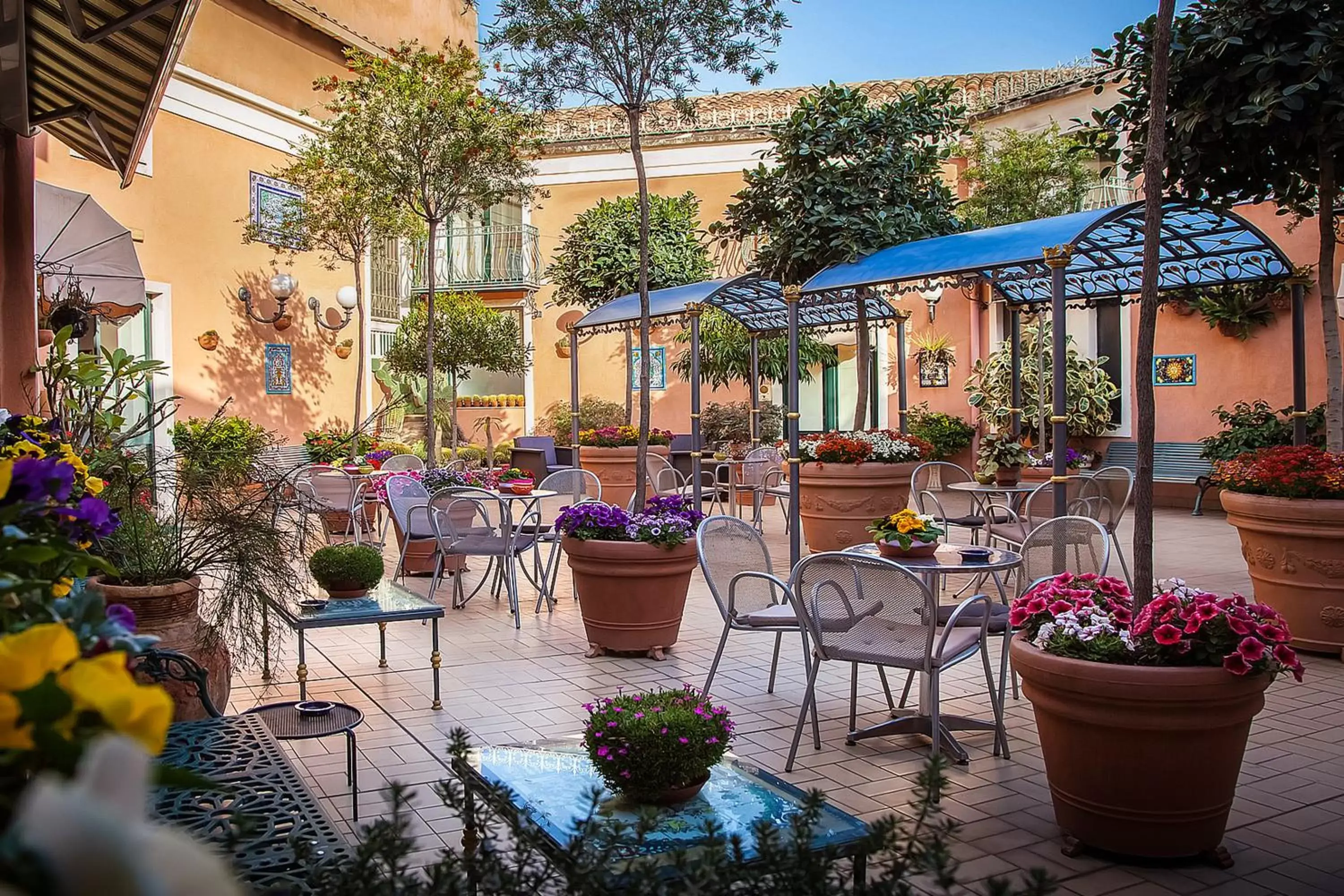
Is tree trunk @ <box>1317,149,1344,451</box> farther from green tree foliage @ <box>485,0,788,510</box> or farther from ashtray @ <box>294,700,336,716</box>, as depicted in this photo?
ashtray @ <box>294,700,336,716</box>

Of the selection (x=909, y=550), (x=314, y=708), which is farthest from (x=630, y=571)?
(x=314, y=708)

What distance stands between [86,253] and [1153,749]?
732 centimetres

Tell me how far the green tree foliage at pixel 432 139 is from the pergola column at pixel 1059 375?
4.61 metres

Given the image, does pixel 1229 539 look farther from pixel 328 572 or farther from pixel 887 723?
pixel 328 572

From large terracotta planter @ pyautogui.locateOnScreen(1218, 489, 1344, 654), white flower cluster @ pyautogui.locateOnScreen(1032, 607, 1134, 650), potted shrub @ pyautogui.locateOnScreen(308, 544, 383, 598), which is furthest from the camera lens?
large terracotta planter @ pyautogui.locateOnScreen(1218, 489, 1344, 654)

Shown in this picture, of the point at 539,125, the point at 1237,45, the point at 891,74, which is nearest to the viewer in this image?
the point at 1237,45

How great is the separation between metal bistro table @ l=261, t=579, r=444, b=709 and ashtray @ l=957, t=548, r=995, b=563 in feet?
7.32

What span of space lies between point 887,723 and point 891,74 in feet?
169

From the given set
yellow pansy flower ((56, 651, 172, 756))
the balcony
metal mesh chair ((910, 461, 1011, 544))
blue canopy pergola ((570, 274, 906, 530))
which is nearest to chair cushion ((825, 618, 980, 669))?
metal mesh chair ((910, 461, 1011, 544))

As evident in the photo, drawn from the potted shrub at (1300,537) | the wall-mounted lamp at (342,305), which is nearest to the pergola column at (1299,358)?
the potted shrub at (1300,537)

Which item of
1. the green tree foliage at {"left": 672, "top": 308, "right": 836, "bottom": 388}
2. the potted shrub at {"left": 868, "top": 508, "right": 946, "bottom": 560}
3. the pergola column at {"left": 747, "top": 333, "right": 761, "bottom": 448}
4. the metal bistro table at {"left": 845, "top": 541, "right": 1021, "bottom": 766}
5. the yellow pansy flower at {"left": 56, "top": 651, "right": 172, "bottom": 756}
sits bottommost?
A: the metal bistro table at {"left": 845, "top": 541, "right": 1021, "bottom": 766}

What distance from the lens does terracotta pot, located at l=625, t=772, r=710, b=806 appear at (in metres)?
2.59

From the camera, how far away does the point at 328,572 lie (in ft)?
16.3

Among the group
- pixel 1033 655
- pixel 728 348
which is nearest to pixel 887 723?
pixel 1033 655
